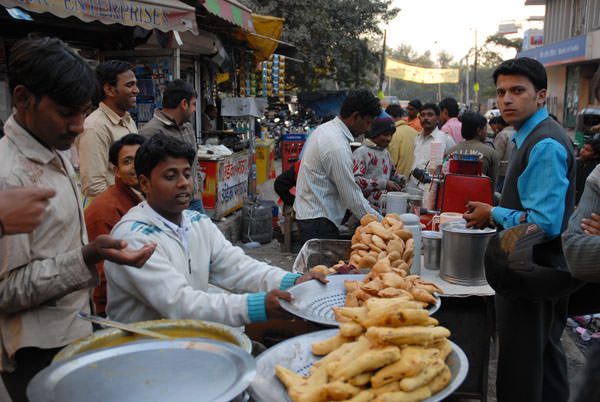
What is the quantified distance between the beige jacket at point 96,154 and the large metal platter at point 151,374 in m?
2.61

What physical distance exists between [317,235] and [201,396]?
3061 millimetres

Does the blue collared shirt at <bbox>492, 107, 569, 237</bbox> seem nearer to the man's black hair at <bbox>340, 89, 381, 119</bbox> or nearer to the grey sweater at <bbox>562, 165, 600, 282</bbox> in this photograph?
the grey sweater at <bbox>562, 165, 600, 282</bbox>

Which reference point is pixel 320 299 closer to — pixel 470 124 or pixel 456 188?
pixel 456 188

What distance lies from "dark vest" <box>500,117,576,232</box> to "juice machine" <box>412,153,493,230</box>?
87cm

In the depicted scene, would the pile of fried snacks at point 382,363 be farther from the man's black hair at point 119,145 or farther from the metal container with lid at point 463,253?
the man's black hair at point 119,145

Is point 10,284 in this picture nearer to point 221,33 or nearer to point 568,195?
point 568,195

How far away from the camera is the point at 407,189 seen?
5.57m

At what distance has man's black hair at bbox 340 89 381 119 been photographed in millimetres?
4109

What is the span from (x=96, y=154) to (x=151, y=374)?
9.48 ft

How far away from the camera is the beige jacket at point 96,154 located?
12.3ft

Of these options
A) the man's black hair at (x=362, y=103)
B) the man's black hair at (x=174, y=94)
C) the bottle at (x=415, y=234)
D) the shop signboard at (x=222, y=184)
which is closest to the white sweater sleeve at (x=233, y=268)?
the bottle at (x=415, y=234)

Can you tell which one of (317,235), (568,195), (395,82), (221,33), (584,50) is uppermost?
(395,82)

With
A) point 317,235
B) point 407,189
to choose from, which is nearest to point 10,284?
point 317,235

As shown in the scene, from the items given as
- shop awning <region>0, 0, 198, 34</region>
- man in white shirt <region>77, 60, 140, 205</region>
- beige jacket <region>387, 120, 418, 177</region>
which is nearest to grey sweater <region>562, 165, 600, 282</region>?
man in white shirt <region>77, 60, 140, 205</region>
